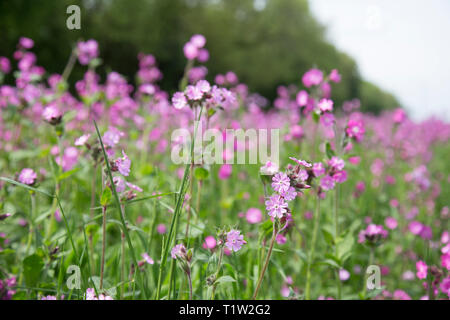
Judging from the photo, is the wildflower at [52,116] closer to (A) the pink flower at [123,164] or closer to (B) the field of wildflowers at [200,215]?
(B) the field of wildflowers at [200,215]

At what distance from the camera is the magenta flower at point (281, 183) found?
0.87 metres

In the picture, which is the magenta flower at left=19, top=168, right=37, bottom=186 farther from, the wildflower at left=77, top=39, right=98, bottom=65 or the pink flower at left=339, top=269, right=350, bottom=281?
the wildflower at left=77, top=39, right=98, bottom=65

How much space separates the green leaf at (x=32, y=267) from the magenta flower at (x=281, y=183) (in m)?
0.86

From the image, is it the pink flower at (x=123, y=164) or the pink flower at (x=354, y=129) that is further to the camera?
the pink flower at (x=354, y=129)

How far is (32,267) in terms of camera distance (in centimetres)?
123

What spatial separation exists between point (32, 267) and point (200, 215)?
672 mm

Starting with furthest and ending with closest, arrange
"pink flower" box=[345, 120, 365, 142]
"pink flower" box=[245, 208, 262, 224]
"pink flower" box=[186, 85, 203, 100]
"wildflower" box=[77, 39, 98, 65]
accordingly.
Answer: "wildflower" box=[77, 39, 98, 65]
"pink flower" box=[245, 208, 262, 224]
"pink flower" box=[345, 120, 365, 142]
"pink flower" box=[186, 85, 203, 100]

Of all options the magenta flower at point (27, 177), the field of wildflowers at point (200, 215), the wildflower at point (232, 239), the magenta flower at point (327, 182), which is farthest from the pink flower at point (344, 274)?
the magenta flower at point (27, 177)

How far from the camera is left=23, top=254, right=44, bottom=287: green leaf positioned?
1217 millimetres

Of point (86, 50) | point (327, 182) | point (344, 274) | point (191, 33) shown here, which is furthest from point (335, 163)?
point (191, 33)

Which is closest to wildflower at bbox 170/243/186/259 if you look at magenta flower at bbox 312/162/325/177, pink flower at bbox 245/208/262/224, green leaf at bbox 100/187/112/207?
green leaf at bbox 100/187/112/207

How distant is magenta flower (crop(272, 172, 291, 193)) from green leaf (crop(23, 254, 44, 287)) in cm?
86
